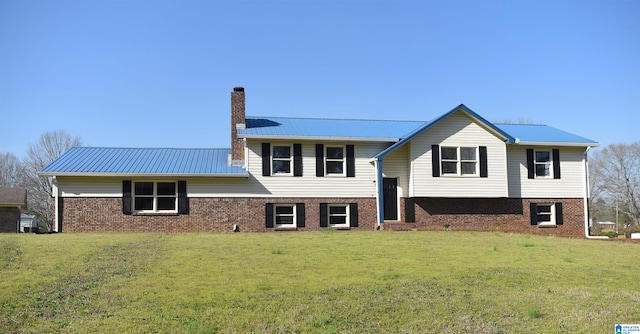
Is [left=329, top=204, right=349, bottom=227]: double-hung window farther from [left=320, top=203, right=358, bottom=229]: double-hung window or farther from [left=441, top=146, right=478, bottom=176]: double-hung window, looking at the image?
[left=441, top=146, right=478, bottom=176]: double-hung window

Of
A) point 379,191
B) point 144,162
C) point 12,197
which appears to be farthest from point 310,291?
point 12,197

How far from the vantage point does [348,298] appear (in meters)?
9.40

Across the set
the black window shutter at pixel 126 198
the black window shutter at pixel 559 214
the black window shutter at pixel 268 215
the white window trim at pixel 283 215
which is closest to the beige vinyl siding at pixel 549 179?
the black window shutter at pixel 559 214

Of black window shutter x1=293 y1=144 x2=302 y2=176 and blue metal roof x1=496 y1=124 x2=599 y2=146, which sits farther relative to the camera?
blue metal roof x1=496 y1=124 x2=599 y2=146

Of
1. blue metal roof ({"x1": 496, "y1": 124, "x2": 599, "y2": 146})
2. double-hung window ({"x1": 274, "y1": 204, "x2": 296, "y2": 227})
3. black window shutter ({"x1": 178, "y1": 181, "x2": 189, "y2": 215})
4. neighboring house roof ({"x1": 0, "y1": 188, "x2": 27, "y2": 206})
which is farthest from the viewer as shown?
neighboring house roof ({"x1": 0, "y1": 188, "x2": 27, "y2": 206})

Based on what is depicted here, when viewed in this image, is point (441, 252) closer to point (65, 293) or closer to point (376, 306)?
point (376, 306)

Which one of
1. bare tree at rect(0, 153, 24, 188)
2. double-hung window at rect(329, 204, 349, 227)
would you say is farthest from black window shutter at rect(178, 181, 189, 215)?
bare tree at rect(0, 153, 24, 188)

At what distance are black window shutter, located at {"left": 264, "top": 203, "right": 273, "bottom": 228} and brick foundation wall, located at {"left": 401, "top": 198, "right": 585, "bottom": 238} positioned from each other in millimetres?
5887

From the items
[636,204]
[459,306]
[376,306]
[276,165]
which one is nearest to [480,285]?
[459,306]

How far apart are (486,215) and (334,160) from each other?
7535 mm

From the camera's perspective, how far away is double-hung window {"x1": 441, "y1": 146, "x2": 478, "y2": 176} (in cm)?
2634

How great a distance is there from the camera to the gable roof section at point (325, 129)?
26.0m

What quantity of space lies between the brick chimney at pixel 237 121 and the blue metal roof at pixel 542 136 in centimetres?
1248

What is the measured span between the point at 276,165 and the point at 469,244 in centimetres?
1128
